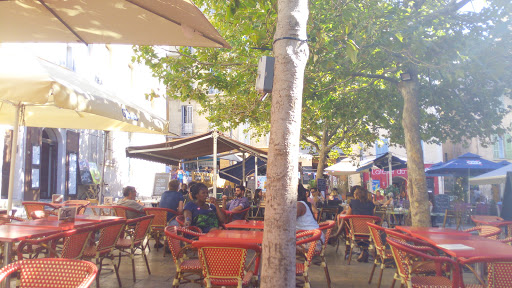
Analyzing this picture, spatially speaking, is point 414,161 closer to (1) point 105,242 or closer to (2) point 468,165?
(1) point 105,242

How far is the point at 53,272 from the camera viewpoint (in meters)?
2.65

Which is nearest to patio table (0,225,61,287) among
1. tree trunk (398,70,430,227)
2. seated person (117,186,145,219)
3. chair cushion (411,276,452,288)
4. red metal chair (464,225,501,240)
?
seated person (117,186,145,219)

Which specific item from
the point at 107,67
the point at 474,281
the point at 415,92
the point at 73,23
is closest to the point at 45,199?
the point at 107,67

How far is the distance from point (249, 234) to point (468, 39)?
607cm

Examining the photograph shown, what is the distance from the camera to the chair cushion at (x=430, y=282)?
4.03m

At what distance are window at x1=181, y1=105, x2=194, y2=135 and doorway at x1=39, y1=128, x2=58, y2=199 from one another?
64.9 ft

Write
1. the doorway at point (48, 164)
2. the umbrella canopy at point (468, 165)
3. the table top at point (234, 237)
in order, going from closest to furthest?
the table top at point (234, 237) < the doorway at point (48, 164) < the umbrella canopy at point (468, 165)

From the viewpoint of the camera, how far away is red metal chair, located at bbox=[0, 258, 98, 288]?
8.57ft

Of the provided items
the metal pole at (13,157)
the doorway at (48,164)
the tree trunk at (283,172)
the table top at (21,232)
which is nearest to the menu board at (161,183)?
the doorway at (48,164)

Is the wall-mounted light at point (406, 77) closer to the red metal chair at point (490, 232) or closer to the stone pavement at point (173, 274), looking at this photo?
the red metal chair at point (490, 232)

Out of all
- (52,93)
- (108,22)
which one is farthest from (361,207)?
(52,93)

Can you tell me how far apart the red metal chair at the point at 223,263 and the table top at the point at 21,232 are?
5.00 feet

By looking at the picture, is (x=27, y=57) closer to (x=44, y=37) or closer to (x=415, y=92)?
(x=44, y=37)

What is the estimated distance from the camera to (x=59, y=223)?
15.7 ft
